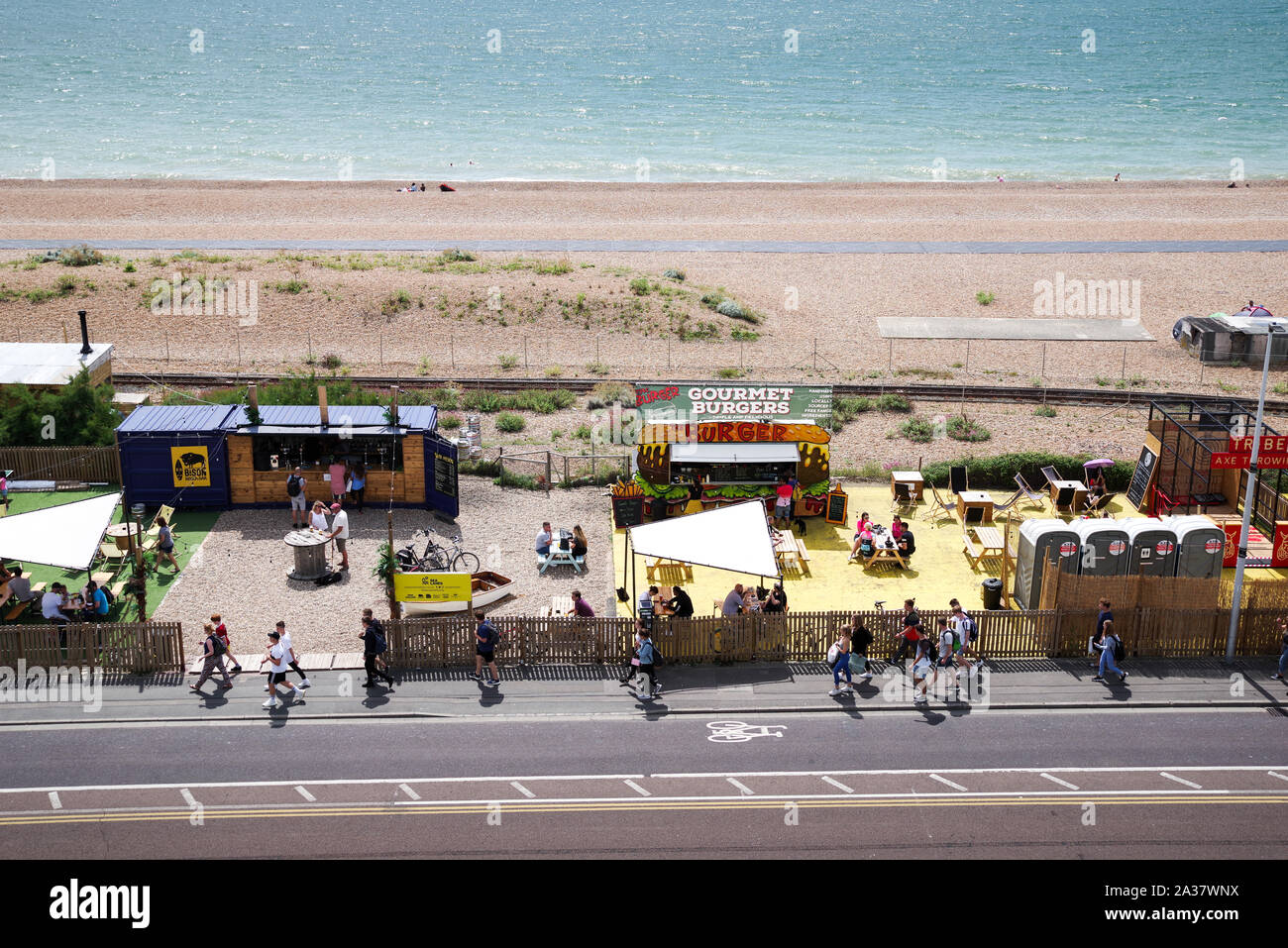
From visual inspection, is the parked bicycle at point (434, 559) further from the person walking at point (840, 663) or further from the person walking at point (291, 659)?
the person walking at point (840, 663)

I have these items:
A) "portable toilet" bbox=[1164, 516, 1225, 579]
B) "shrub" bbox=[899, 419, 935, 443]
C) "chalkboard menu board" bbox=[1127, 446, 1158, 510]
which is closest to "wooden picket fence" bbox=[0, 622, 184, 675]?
"portable toilet" bbox=[1164, 516, 1225, 579]

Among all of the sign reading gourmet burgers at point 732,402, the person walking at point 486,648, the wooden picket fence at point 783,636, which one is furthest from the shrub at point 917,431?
the person walking at point 486,648

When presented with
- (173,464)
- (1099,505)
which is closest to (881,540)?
(1099,505)

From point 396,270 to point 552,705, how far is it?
114ft

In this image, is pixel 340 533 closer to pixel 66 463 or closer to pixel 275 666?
pixel 275 666

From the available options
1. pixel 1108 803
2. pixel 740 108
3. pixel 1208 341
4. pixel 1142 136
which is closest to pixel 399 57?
pixel 740 108

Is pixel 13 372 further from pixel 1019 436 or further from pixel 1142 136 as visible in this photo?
pixel 1142 136

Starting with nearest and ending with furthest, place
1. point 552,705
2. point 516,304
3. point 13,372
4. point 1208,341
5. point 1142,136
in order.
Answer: point 552,705 → point 13,372 → point 1208,341 → point 516,304 → point 1142,136

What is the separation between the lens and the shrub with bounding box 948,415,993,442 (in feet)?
125

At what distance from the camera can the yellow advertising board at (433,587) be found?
82.9ft

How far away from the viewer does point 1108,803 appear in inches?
763

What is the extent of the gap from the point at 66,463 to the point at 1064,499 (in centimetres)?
2665

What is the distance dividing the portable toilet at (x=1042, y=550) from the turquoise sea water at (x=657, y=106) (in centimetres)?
6346

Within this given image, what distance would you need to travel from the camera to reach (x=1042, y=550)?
2547 cm
